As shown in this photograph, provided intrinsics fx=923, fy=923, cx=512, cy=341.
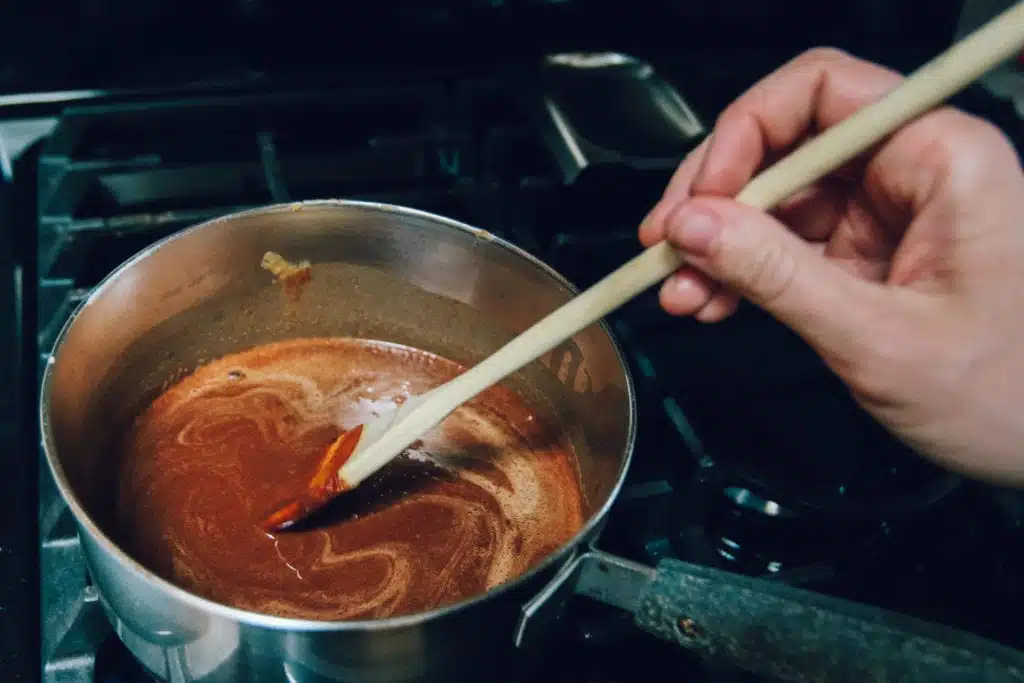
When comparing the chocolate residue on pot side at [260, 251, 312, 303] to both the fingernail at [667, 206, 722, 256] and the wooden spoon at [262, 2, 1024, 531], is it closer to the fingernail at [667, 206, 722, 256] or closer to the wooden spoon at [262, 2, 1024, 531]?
the wooden spoon at [262, 2, 1024, 531]

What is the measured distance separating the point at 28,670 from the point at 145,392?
38cm

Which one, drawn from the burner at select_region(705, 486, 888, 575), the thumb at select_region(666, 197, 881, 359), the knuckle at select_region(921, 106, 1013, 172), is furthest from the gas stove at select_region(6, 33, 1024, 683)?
the knuckle at select_region(921, 106, 1013, 172)

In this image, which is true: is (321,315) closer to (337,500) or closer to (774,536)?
(337,500)

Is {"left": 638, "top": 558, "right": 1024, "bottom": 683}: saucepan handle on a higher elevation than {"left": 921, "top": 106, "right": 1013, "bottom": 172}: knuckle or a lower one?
lower

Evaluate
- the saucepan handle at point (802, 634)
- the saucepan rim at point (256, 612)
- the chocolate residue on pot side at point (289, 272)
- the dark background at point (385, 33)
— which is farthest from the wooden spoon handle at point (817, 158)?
Answer: the dark background at point (385, 33)

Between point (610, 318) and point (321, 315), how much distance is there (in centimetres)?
38

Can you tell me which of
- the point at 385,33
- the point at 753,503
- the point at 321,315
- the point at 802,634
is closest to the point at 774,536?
the point at 753,503

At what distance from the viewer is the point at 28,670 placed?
800 millimetres

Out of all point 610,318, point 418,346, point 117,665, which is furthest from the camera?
point 418,346

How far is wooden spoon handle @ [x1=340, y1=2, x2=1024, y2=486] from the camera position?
0.61m

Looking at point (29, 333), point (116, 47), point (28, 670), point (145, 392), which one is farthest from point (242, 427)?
point (116, 47)

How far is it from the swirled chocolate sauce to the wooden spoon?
59 millimetres

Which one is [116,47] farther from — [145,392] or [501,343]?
[501,343]

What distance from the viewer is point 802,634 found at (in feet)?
2.33
